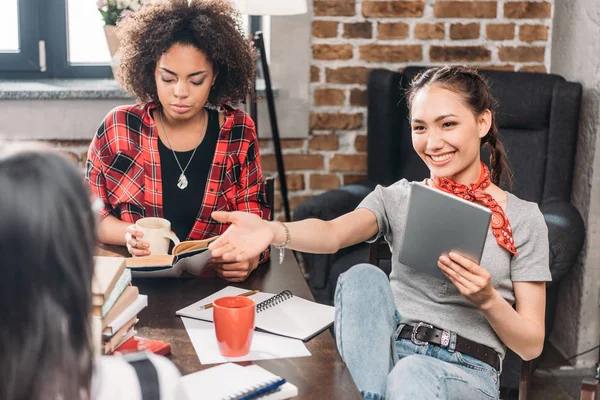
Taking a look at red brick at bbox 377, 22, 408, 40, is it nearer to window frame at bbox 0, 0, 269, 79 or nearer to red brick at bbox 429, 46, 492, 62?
red brick at bbox 429, 46, 492, 62

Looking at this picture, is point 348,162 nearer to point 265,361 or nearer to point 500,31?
point 500,31

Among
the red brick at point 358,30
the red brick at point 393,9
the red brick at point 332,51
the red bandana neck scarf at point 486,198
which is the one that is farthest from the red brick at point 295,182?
the red bandana neck scarf at point 486,198

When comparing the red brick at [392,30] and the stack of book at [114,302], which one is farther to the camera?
the red brick at [392,30]

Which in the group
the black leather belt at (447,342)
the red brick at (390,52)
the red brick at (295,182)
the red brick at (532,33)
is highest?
the red brick at (532,33)

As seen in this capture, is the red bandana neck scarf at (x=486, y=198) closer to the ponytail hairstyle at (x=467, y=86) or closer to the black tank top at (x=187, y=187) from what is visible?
the ponytail hairstyle at (x=467, y=86)

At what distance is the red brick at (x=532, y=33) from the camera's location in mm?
3012

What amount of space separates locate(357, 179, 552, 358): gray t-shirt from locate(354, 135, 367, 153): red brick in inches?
58.3

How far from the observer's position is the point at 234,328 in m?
1.18

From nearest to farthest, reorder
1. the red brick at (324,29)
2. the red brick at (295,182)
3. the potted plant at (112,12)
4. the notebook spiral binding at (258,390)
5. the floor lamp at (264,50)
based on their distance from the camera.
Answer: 1. the notebook spiral binding at (258,390)
2. the floor lamp at (264,50)
3. the potted plant at (112,12)
4. the red brick at (324,29)
5. the red brick at (295,182)

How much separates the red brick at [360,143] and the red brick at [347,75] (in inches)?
8.3

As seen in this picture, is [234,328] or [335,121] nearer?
[234,328]

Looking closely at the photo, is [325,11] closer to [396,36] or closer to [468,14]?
[396,36]

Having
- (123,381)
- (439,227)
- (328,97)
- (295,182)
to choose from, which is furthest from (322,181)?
(123,381)

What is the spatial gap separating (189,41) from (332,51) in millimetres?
1106
